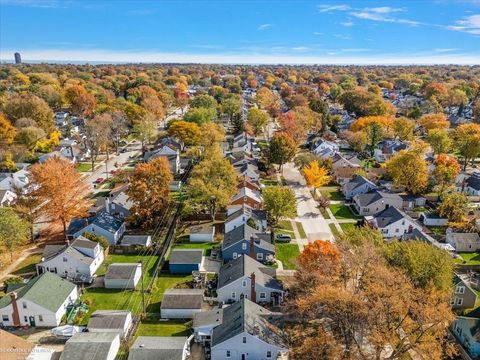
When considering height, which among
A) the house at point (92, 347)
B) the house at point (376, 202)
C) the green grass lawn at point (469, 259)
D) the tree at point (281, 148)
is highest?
the tree at point (281, 148)

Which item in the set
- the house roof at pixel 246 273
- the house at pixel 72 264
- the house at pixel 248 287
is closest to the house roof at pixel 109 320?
the house at pixel 72 264

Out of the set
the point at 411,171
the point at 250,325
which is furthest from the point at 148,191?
the point at 411,171

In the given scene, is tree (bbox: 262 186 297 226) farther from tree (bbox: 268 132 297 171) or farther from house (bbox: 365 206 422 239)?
tree (bbox: 268 132 297 171)

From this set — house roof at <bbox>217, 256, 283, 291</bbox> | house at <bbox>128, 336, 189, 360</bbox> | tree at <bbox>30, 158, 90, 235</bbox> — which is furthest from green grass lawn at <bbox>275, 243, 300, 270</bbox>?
tree at <bbox>30, 158, 90, 235</bbox>

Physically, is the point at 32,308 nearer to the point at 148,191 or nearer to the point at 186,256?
the point at 186,256

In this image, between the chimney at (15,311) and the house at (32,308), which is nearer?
the chimney at (15,311)

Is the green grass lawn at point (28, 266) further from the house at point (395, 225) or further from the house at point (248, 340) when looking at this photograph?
the house at point (395, 225)
